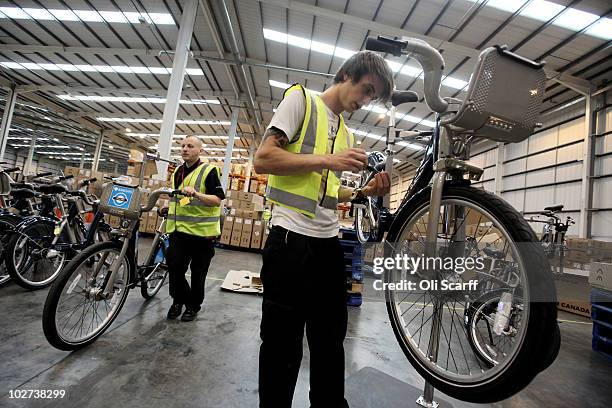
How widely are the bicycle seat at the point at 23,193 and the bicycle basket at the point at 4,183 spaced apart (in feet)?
0.60

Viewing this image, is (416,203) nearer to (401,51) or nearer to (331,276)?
(331,276)

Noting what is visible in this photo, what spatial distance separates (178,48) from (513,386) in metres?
7.30

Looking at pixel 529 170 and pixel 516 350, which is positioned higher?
pixel 529 170

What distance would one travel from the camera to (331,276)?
1124 millimetres

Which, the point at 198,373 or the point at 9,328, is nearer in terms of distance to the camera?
the point at 198,373

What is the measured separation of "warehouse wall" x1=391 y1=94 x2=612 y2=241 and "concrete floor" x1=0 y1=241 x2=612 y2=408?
6.10 metres

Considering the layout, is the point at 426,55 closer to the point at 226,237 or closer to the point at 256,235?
the point at 256,235

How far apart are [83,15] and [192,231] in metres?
8.39

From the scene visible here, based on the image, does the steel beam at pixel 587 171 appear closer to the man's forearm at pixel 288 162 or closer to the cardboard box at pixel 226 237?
the cardboard box at pixel 226 237

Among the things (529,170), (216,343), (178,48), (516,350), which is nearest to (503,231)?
(516,350)

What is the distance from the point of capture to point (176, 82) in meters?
5.89

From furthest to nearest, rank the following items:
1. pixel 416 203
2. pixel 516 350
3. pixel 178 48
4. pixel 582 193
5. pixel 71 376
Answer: pixel 582 193
pixel 178 48
pixel 71 376
pixel 416 203
pixel 516 350

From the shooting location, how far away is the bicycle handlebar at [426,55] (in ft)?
3.42

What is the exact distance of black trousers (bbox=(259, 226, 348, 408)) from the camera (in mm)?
994
